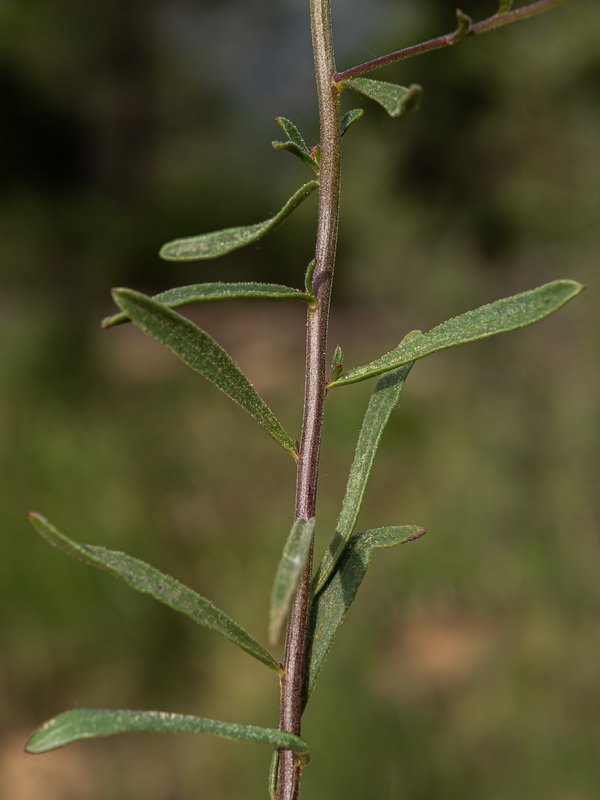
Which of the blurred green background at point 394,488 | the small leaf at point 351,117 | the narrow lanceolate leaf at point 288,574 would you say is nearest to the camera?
the narrow lanceolate leaf at point 288,574

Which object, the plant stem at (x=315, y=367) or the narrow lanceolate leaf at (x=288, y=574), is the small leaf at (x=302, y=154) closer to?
the plant stem at (x=315, y=367)

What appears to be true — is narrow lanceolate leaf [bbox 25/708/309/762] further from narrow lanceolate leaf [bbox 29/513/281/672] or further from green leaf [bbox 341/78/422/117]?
green leaf [bbox 341/78/422/117]

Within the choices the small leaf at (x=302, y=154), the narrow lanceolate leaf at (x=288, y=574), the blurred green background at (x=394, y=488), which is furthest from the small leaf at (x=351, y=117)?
the blurred green background at (x=394, y=488)

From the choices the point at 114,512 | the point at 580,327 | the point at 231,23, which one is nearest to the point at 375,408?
the point at 580,327

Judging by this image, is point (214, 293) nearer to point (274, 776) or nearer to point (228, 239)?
point (228, 239)

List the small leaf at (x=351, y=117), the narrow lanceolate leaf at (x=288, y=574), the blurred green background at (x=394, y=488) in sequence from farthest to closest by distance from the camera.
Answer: the blurred green background at (x=394, y=488), the small leaf at (x=351, y=117), the narrow lanceolate leaf at (x=288, y=574)

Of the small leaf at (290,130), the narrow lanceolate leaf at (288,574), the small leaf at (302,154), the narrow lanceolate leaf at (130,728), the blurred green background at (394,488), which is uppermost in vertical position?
the blurred green background at (394,488)

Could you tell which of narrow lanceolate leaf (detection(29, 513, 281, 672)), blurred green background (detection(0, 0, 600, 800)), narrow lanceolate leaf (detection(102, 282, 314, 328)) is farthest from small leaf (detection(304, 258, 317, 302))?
blurred green background (detection(0, 0, 600, 800))
